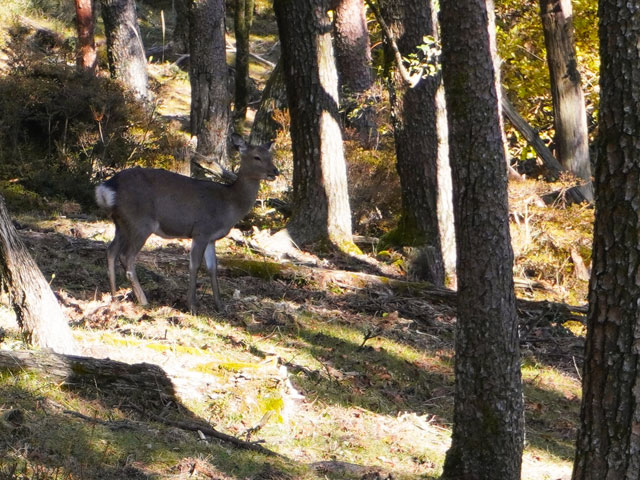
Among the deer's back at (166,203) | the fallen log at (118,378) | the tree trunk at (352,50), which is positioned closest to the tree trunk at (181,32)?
the tree trunk at (352,50)

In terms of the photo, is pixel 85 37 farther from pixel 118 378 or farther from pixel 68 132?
pixel 118 378

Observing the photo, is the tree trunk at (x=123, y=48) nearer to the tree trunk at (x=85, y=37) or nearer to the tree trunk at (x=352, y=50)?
the tree trunk at (x=85, y=37)

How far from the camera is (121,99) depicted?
1688 centimetres

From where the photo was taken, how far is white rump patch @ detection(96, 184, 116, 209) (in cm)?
1003

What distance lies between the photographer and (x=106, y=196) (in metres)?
10.0

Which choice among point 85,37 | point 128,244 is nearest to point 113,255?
point 128,244

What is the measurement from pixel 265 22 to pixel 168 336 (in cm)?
2830

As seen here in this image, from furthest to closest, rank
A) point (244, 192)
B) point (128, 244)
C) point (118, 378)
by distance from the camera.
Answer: point (244, 192) → point (128, 244) → point (118, 378)

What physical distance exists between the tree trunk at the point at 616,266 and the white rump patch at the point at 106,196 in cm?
637

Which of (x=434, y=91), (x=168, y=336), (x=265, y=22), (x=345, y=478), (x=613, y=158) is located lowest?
(x=345, y=478)

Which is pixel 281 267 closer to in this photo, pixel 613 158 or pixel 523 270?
pixel 523 270

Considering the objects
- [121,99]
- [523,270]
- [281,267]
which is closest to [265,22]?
[121,99]

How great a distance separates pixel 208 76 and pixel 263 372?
1196 centimetres

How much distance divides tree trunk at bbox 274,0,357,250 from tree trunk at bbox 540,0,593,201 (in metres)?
6.15
